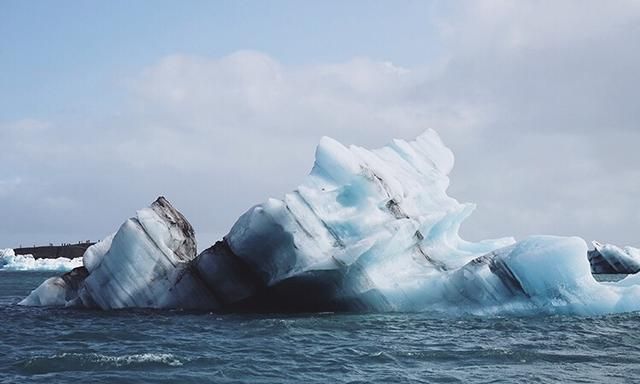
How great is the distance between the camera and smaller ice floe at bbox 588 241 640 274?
67.1 metres

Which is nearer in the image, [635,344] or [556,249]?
[635,344]

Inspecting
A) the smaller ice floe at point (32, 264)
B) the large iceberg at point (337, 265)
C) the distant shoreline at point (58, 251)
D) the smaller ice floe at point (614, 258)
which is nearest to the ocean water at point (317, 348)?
the large iceberg at point (337, 265)

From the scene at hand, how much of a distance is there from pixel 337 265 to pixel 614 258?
174ft

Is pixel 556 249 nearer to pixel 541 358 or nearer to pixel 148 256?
pixel 541 358

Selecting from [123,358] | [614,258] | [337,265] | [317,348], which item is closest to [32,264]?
[614,258]

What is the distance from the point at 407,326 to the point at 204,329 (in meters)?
5.20

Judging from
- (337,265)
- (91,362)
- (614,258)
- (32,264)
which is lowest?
(91,362)

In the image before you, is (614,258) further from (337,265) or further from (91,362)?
(91,362)

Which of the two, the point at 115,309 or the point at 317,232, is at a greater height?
the point at 317,232

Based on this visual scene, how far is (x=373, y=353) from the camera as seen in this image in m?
15.7

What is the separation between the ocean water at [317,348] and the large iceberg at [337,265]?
87 centimetres

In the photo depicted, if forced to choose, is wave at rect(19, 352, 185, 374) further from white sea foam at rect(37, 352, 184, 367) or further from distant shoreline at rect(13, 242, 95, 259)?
distant shoreline at rect(13, 242, 95, 259)

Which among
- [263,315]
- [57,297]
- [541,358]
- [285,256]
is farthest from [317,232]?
[57,297]

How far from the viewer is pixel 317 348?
1628 cm
